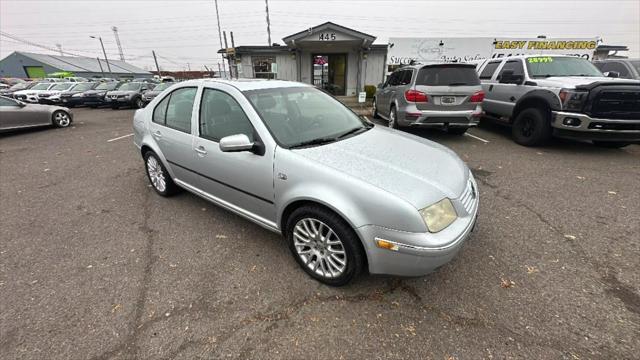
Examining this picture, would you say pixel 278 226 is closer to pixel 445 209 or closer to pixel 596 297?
pixel 445 209

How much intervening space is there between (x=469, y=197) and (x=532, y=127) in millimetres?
5179

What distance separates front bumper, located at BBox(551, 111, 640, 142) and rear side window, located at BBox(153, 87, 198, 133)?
6406 millimetres

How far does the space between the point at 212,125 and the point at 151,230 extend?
147cm

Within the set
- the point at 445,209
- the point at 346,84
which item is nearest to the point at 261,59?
the point at 346,84

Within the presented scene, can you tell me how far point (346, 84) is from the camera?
58.0 feet

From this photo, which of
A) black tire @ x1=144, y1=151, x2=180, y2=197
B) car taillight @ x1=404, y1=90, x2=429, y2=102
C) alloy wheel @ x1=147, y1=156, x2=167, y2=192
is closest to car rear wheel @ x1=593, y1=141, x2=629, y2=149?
car taillight @ x1=404, y1=90, x2=429, y2=102

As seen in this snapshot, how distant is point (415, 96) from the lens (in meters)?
6.07

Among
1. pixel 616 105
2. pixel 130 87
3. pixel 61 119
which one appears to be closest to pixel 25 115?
pixel 61 119

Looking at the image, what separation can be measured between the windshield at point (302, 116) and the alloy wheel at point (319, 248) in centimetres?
72

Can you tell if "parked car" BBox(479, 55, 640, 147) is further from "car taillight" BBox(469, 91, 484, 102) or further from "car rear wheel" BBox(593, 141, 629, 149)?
"car taillight" BBox(469, 91, 484, 102)

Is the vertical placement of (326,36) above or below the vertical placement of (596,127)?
above

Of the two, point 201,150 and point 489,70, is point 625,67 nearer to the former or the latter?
point 489,70

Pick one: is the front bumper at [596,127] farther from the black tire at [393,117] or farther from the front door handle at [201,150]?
the front door handle at [201,150]

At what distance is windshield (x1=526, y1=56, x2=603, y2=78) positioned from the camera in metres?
6.06
